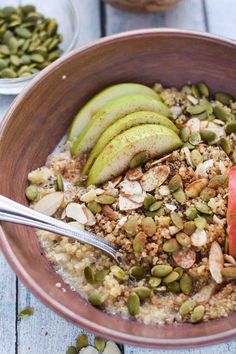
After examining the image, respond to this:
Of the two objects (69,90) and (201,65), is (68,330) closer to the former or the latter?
(69,90)

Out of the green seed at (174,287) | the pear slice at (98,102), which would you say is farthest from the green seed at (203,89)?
the green seed at (174,287)

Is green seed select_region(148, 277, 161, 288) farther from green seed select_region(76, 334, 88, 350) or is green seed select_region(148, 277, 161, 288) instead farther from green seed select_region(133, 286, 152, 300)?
green seed select_region(76, 334, 88, 350)

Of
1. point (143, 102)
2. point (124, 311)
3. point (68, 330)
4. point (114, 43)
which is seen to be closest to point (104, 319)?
point (124, 311)

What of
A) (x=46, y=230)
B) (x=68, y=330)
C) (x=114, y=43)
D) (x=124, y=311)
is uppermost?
(x=114, y=43)

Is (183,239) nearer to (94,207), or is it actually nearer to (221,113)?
(94,207)

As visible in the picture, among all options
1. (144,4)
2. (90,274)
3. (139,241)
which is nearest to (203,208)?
(139,241)

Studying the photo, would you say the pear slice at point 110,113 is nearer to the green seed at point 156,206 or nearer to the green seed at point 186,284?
the green seed at point 156,206

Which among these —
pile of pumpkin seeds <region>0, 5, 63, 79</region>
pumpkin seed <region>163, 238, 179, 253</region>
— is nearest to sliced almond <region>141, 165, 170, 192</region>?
pumpkin seed <region>163, 238, 179, 253</region>
